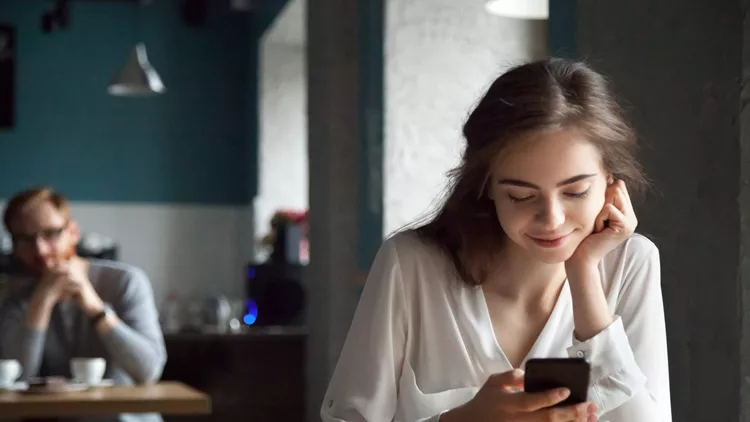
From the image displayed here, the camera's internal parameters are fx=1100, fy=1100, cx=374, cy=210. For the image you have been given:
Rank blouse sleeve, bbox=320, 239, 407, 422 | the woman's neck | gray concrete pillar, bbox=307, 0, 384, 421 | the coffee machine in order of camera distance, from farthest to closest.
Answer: the coffee machine < gray concrete pillar, bbox=307, 0, 384, 421 < the woman's neck < blouse sleeve, bbox=320, 239, 407, 422

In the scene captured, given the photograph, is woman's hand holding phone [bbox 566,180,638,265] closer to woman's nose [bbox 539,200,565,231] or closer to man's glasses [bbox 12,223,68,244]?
woman's nose [bbox 539,200,565,231]

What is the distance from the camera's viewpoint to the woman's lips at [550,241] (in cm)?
166

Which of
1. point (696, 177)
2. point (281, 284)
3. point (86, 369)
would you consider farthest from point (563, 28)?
point (281, 284)

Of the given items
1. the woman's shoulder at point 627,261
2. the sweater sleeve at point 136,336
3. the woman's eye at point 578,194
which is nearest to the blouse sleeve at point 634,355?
the woman's shoulder at point 627,261

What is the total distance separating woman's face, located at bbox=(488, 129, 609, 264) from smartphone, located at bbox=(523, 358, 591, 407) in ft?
0.77

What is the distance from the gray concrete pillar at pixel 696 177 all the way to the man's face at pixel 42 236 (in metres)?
2.02

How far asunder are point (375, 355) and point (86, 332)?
2.13 m

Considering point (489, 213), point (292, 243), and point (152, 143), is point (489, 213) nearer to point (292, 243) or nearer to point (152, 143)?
point (292, 243)

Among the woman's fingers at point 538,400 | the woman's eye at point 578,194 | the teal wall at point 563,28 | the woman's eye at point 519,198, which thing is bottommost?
the woman's fingers at point 538,400

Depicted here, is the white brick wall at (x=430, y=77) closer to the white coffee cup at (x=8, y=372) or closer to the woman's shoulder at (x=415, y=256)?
the white coffee cup at (x=8, y=372)

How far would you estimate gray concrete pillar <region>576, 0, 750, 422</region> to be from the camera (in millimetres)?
1892

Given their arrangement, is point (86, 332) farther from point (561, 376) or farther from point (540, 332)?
point (561, 376)

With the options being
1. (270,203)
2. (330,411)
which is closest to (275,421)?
(270,203)

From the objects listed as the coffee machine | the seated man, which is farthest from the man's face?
the coffee machine
